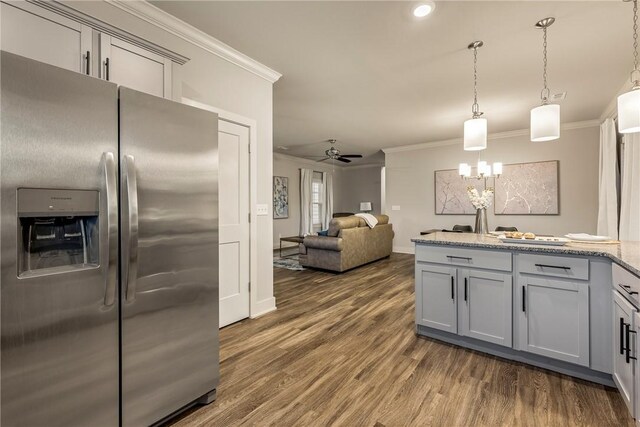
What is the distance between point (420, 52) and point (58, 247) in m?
3.20

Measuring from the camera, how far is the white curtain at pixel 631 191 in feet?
11.3

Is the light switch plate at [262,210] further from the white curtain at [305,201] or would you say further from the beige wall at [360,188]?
the beige wall at [360,188]

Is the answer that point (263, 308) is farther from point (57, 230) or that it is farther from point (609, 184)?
point (609, 184)

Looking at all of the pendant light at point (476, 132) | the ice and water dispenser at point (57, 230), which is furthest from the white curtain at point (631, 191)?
the ice and water dispenser at point (57, 230)

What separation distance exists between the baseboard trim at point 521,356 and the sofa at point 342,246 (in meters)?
2.44

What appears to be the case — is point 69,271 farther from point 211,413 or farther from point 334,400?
point 334,400

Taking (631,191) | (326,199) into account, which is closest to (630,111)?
(631,191)

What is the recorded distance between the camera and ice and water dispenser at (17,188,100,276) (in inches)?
44.6

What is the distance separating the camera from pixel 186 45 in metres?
2.51

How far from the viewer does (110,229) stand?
1.31 meters

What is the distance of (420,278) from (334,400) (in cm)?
136

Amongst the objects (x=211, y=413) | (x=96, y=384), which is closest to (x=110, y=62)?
(x=96, y=384)

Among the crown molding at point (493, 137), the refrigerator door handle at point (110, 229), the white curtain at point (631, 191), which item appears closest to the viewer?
the refrigerator door handle at point (110, 229)

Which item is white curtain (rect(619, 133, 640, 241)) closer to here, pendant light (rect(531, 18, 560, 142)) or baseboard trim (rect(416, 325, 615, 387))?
pendant light (rect(531, 18, 560, 142))
